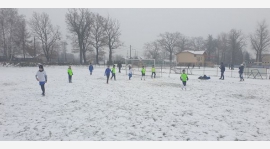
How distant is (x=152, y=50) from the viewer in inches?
3334

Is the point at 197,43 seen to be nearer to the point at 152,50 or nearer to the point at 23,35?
the point at 152,50

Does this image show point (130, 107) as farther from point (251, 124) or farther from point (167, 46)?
point (167, 46)

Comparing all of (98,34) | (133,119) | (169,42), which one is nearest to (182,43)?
(169,42)

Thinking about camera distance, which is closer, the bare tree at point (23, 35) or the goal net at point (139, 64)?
the goal net at point (139, 64)

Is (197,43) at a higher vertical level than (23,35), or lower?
higher

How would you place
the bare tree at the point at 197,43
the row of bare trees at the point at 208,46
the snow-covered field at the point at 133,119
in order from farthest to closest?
1. the bare tree at the point at 197,43
2. the row of bare trees at the point at 208,46
3. the snow-covered field at the point at 133,119

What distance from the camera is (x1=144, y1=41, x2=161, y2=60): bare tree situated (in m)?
81.8

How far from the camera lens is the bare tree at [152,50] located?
8181 centimetres

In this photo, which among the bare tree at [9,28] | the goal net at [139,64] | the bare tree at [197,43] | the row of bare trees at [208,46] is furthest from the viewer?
the bare tree at [197,43]

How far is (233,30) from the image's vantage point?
7094 cm

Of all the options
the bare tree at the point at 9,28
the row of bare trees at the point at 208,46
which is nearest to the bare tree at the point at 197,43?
the row of bare trees at the point at 208,46

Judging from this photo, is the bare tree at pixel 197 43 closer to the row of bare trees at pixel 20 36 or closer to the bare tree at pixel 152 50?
the bare tree at pixel 152 50

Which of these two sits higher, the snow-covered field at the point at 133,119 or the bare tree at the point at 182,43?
the bare tree at the point at 182,43

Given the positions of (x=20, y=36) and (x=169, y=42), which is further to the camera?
(x=169, y=42)
